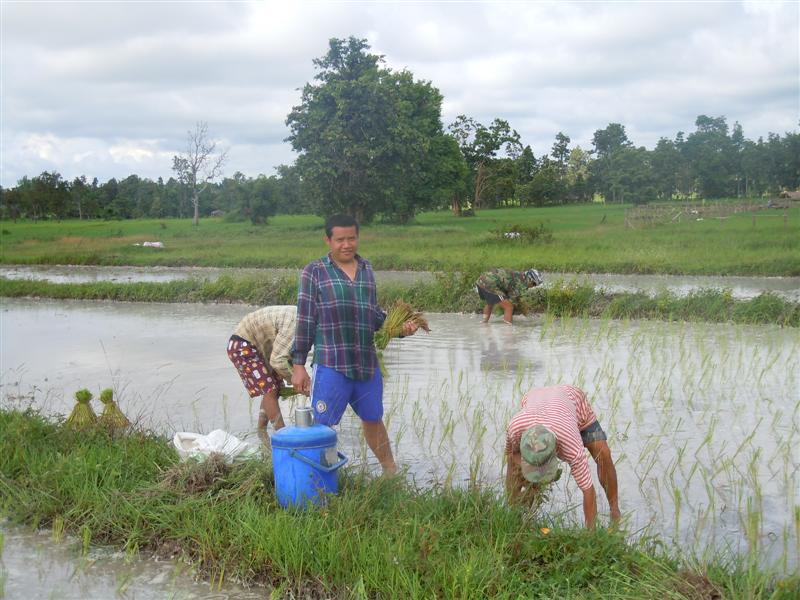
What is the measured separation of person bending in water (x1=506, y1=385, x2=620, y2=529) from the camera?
3.10 meters

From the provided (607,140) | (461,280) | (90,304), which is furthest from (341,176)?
(607,140)

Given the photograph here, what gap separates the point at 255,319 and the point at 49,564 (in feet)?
5.63

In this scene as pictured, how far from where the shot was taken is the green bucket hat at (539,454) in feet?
10.0

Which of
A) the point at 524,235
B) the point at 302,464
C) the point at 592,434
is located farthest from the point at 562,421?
the point at 524,235

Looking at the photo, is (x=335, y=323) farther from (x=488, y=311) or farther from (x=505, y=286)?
(x=488, y=311)

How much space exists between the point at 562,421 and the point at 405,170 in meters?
30.3

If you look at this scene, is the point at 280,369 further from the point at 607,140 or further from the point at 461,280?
the point at 607,140

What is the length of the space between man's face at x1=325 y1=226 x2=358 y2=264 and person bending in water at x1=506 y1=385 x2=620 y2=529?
1.09 metres

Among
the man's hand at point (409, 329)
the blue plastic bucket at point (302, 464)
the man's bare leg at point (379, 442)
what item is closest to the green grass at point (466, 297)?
the man's hand at point (409, 329)

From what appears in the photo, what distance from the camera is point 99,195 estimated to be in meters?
56.7

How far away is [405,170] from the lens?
33.0 meters

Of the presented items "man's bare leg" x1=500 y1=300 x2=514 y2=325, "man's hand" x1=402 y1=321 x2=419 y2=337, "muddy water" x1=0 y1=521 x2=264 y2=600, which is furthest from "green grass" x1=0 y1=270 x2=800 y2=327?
"muddy water" x1=0 y1=521 x2=264 y2=600

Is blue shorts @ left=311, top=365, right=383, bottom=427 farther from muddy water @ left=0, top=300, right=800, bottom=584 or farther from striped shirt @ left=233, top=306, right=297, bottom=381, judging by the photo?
striped shirt @ left=233, top=306, right=297, bottom=381

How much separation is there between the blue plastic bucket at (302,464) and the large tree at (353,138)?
1078 inches
